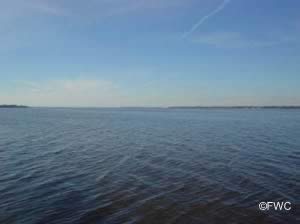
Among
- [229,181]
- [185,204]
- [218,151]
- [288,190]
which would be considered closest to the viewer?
[185,204]

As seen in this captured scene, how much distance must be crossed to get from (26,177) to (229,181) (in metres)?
12.1

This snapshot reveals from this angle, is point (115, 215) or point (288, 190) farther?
point (288, 190)

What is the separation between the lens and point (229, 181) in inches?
544

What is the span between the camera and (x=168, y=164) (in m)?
17.9

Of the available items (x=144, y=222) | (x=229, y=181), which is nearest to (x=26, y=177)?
(x=144, y=222)

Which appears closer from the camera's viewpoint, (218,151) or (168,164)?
(168,164)

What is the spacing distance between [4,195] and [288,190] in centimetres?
1414

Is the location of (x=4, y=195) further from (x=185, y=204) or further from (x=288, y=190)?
(x=288, y=190)

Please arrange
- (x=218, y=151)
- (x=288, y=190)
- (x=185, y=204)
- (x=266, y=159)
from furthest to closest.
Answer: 1. (x=218, y=151)
2. (x=266, y=159)
3. (x=288, y=190)
4. (x=185, y=204)

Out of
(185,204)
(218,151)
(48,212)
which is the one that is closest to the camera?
(48,212)

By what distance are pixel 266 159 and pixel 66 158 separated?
16.3 metres

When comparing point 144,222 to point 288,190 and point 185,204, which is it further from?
point 288,190

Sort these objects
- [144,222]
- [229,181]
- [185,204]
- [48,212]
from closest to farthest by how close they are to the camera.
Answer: [144,222] → [48,212] → [185,204] → [229,181]

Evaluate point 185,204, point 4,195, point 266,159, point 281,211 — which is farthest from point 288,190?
point 4,195
